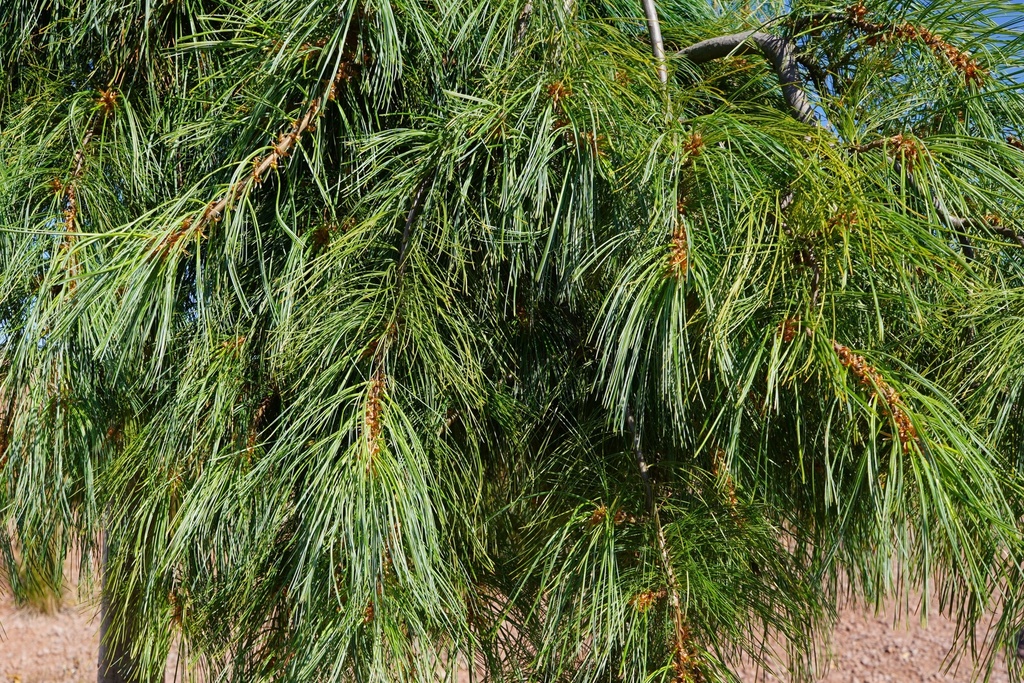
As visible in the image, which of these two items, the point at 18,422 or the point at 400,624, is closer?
the point at 400,624

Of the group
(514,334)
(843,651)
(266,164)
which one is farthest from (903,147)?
(843,651)

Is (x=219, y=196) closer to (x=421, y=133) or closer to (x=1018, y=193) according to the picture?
(x=421, y=133)

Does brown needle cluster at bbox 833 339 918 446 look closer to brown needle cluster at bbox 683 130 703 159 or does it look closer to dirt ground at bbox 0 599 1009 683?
brown needle cluster at bbox 683 130 703 159

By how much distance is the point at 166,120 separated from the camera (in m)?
0.81

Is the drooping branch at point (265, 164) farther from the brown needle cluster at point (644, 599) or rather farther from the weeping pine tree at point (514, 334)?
the brown needle cluster at point (644, 599)

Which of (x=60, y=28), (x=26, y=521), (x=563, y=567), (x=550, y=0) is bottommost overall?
(x=26, y=521)

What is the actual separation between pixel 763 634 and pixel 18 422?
0.64 m

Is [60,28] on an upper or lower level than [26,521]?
upper

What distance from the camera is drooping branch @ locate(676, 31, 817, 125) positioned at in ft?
2.45

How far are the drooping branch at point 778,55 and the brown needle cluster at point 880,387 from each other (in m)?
0.24

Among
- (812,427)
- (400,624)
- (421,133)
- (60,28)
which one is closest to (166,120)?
(60,28)

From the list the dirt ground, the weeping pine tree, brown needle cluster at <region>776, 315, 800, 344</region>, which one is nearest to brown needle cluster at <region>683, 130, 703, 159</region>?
the weeping pine tree

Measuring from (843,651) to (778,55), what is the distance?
7.70 feet

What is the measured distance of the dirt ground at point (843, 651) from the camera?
2.50 meters
